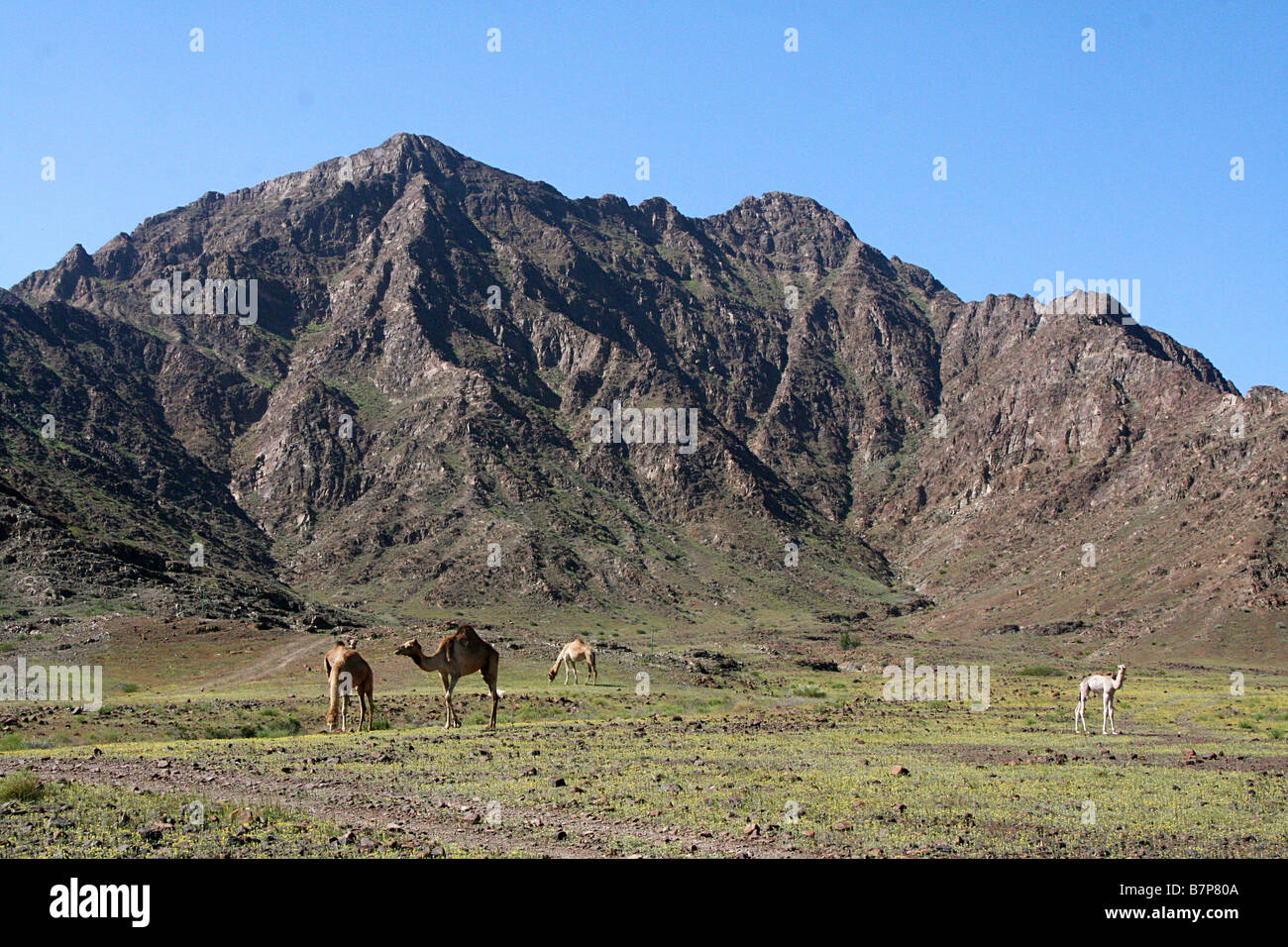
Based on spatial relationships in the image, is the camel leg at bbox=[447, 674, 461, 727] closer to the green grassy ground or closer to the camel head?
the green grassy ground

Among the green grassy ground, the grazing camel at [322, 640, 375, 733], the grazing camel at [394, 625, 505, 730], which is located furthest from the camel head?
the green grassy ground

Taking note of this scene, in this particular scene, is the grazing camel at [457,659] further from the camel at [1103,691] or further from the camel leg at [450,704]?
the camel at [1103,691]

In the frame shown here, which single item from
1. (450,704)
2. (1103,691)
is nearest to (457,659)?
(450,704)

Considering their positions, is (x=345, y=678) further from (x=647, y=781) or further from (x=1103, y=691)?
(x=1103, y=691)

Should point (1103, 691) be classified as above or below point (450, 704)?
below

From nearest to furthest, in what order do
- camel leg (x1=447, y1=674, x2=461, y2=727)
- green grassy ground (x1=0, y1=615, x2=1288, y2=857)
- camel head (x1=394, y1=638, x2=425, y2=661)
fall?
green grassy ground (x1=0, y1=615, x2=1288, y2=857) < camel head (x1=394, y1=638, x2=425, y2=661) < camel leg (x1=447, y1=674, x2=461, y2=727)

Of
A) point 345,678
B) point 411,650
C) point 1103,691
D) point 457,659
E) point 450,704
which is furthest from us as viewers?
point 1103,691

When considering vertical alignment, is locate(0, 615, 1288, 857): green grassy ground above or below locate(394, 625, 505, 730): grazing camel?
below

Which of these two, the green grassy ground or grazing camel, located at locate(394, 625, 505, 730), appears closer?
the green grassy ground

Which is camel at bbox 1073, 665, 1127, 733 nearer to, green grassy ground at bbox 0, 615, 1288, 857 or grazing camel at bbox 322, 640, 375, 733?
green grassy ground at bbox 0, 615, 1288, 857

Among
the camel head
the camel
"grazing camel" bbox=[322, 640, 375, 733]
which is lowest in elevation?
the camel

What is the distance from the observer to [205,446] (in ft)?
636

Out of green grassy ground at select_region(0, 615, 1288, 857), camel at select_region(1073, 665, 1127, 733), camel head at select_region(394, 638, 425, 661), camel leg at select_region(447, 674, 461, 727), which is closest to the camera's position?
green grassy ground at select_region(0, 615, 1288, 857)
